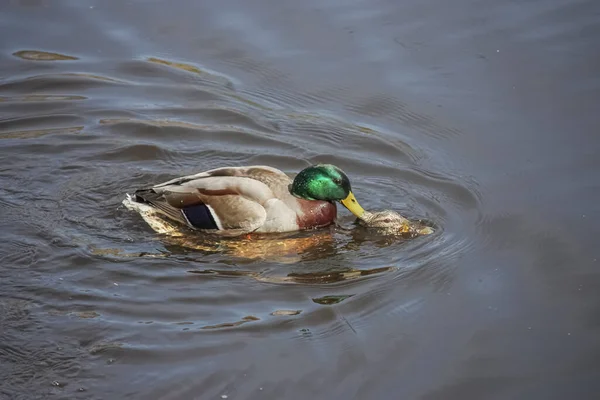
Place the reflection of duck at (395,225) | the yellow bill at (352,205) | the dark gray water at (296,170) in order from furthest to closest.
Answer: the yellow bill at (352,205) → the reflection of duck at (395,225) → the dark gray water at (296,170)

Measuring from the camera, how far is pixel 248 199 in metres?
8.75

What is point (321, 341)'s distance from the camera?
6.81 meters

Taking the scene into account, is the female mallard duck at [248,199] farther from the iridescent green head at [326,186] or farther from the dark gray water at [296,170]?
the dark gray water at [296,170]

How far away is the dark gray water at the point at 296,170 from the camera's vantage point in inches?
259

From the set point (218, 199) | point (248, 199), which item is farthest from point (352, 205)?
point (218, 199)

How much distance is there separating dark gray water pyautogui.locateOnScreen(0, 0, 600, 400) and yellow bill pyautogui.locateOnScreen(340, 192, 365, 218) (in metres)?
0.19

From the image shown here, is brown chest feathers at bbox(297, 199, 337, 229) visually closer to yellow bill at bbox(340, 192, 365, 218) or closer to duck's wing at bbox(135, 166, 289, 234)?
yellow bill at bbox(340, 192, 365, 218)

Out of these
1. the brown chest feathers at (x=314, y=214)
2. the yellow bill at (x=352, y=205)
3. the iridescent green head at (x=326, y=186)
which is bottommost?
the brown chest feathers at (x=314, y=214)

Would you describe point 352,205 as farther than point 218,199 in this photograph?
Yes

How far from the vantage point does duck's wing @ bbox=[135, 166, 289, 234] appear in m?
8.73

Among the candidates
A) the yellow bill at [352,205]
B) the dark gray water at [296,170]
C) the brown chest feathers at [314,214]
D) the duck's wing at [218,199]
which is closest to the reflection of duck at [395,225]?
the dark gray water at [296,170]

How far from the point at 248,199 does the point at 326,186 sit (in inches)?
27.4

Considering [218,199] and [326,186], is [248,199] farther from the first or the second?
[326,186]

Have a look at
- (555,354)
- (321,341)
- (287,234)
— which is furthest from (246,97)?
(555,354)
